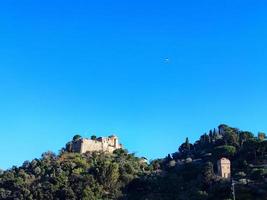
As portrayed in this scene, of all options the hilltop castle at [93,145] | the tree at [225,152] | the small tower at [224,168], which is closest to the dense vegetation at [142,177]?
the tree at [225,152]

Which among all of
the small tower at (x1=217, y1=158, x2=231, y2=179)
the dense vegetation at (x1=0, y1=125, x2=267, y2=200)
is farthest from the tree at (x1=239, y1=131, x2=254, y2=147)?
the small tower at (x1=217, y1=158, x2=231, y2=179)

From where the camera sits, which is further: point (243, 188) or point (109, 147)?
point (109, 147)

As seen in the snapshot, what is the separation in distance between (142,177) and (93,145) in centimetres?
2768

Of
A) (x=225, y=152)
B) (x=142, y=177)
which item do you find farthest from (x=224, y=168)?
(x=142, y=177)

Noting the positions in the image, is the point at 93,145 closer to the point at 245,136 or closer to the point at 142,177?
the point at 142,177

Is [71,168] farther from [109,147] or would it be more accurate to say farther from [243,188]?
[243,188]

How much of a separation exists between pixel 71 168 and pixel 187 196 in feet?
91.3

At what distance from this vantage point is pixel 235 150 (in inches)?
4149

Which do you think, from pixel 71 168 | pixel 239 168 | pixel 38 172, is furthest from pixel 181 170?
pixel 38 172

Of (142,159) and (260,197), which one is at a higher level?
(142,159)

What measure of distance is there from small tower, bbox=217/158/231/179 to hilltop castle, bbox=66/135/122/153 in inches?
1451

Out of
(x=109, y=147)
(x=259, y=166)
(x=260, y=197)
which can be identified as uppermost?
(x=109, y=147)

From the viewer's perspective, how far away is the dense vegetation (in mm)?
84875

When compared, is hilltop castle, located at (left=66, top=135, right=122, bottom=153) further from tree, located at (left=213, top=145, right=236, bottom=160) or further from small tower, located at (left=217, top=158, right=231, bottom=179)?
small tower, located at (left=217, top=158, right=231, bottom=179)
